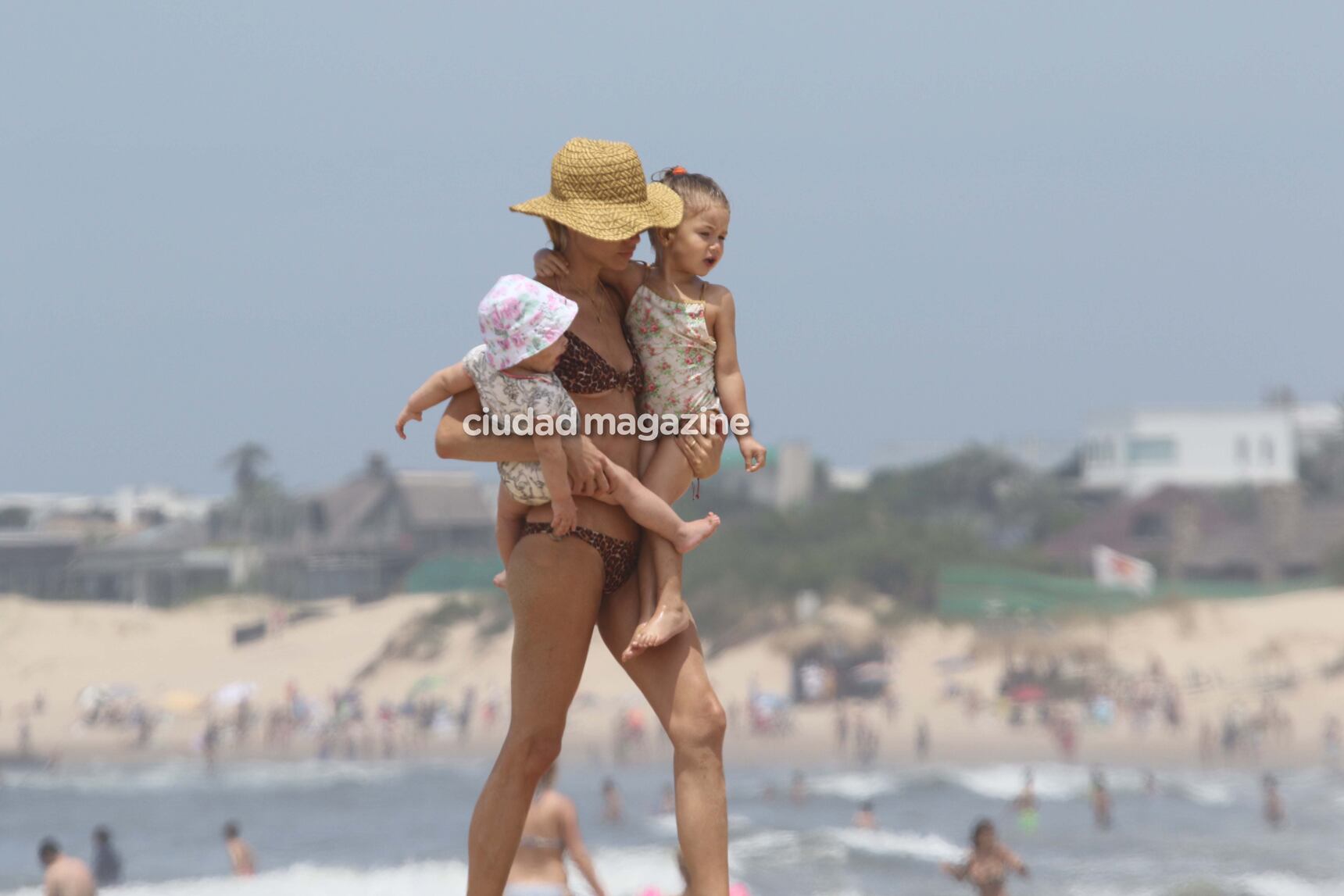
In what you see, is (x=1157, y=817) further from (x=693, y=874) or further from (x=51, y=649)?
(x=51, y=649)

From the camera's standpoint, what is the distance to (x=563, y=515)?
4.51m

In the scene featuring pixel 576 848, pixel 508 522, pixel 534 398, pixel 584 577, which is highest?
pixel 534 398

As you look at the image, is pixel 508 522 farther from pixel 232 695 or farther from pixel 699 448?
pixel 232 695

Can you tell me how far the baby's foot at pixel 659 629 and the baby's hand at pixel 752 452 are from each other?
0.39 meters

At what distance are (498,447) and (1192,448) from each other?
76.1 meters

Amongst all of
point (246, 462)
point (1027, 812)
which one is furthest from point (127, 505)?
point (1027, 812)

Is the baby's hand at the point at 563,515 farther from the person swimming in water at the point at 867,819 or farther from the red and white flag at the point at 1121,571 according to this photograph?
the red and white flag at the point at 1121,571

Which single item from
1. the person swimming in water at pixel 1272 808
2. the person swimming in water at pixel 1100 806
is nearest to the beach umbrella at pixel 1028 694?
the person swimming in water at pixel 1100 806

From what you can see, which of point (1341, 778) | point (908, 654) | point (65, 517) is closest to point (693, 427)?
point (1341, 778)

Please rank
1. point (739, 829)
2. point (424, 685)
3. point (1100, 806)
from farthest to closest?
point (424, 685), point (1100, 806), point (739, 829)

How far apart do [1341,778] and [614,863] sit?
23.8 m

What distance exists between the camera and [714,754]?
4.54m

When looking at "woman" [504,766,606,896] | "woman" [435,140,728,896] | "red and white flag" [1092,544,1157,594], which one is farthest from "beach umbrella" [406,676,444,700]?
"woman" [435,140,728,896]

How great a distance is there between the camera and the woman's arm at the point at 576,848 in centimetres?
803
